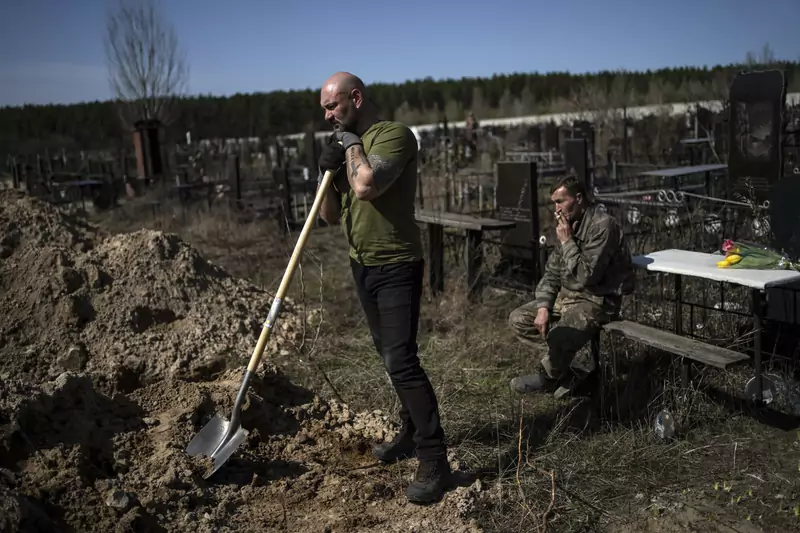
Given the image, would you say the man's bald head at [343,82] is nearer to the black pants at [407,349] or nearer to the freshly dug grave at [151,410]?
the black pants at [407,349]

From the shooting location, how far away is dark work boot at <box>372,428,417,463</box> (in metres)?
3.91

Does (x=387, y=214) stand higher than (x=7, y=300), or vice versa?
(x=387, y=214)

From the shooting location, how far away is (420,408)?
11.3ft

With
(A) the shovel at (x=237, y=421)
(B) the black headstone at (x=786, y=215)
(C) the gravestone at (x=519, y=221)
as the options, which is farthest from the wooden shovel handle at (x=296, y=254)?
(C) the gravestone at (x=519, y=221)

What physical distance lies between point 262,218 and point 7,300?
24.9ft

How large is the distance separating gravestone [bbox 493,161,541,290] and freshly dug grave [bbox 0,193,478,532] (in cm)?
234

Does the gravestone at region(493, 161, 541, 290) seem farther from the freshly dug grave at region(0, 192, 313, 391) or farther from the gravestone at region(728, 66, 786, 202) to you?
the gravestone at region(728, 66, 786, 202)

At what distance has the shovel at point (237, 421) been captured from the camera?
3615 mm

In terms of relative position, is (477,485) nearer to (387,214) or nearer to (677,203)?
(387,214)

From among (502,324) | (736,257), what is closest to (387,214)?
(736,257)

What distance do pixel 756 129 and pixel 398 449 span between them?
6578 mm

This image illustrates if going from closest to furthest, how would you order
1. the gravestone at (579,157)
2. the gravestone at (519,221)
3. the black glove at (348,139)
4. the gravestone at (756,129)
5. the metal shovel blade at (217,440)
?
the black glove at (348,139) < the metal shovel blade at (217,440) < the gravestone at (519,221) < the gravestone at (756,129) < the gravestone at (579,157)

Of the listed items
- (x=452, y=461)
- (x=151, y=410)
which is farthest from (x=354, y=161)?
(x=151, y=410)

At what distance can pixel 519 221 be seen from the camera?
25.6ft
